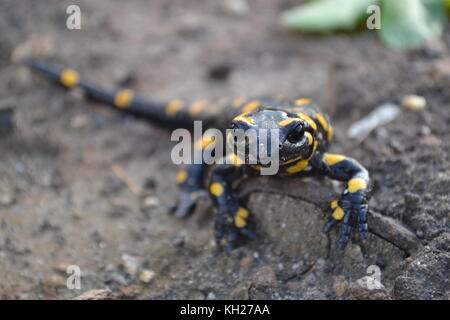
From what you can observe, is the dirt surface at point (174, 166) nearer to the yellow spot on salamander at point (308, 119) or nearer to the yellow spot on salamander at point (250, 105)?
the yellow spot on salamander at point (308, 119)

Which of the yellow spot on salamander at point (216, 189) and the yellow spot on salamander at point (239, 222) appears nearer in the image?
the yellow spot on salamander at point (239, 222)

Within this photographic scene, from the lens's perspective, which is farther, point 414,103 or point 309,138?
point 414,103

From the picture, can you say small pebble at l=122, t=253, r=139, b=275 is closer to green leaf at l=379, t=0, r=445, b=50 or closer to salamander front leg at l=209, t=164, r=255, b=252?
salamander front leg at l=209, t=164, r=255, b=252

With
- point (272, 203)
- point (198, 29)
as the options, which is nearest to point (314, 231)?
point (272, 203)

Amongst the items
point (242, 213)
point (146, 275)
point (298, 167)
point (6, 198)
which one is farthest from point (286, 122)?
point (6, 198)

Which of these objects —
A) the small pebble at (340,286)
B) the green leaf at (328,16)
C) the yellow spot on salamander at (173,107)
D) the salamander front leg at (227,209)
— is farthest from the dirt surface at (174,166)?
the yellow spot on salamander at (173,107)

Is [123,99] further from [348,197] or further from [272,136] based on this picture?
[348,197]
